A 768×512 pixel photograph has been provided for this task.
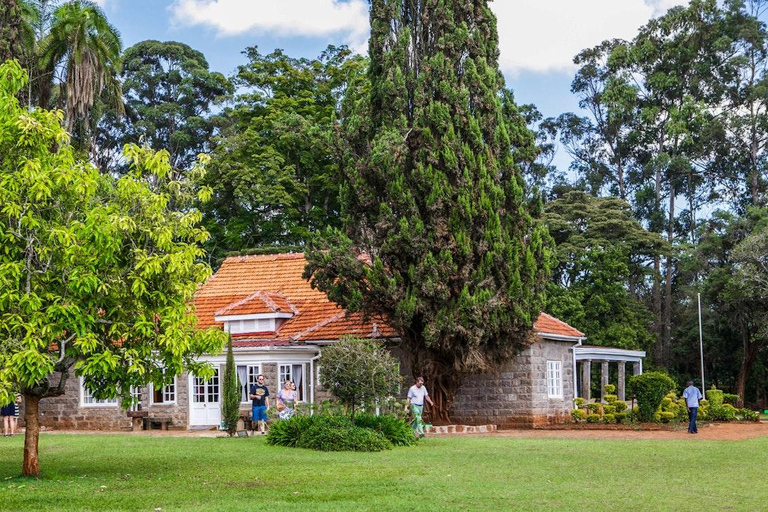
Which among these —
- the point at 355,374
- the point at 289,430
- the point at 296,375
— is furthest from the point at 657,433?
the point at 296,375

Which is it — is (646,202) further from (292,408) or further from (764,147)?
(292,408)

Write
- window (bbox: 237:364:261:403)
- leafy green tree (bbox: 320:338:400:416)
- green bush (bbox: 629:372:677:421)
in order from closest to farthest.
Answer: leafy green tree (bbox: 320:338:400:416), green bush (bbox: 629:372:677:421), window (bbox: 237:364:261:403)

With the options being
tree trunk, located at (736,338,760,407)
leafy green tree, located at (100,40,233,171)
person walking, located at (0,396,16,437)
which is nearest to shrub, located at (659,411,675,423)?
tree trunk, located at (736,338,760,407)

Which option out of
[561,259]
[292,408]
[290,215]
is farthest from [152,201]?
[561,259]

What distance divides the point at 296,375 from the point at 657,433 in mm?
9569

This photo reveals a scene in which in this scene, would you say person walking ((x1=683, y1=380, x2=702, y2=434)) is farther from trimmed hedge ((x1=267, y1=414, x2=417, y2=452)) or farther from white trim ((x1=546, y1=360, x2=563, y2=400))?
trimmed hedge ((x1=267, y1=414, x2=417, y2=452))

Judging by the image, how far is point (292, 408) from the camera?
74.3 feet

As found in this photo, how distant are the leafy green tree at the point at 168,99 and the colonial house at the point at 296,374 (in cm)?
2095

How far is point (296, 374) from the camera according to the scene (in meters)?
26.7

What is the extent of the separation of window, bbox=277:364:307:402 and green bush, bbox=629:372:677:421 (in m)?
8.75

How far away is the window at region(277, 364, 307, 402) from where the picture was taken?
26531mm

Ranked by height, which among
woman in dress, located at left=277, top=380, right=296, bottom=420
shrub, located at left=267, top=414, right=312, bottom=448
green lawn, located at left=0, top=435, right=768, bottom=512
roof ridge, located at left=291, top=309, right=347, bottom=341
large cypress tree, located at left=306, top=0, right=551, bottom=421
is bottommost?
green lawn, located at left=0, top=435, right=768, bottom=512

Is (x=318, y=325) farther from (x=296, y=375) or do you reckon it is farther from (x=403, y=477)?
(x=403, y=477)

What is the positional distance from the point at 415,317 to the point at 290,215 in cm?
1520
